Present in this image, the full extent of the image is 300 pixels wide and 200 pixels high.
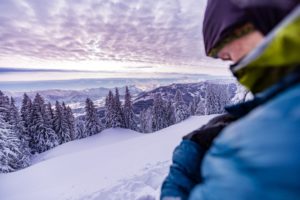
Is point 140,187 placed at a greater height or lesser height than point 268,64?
lesser

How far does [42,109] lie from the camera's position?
41969 mm

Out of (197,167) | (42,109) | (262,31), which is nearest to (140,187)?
(197,167)

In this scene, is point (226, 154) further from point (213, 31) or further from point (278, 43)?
point (213, 31)

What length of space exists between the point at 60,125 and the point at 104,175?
37.1 metres

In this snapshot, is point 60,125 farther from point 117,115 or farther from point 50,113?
point 117,115

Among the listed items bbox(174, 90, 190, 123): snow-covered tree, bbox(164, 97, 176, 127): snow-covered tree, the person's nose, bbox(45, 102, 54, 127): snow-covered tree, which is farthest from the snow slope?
bbox(174, 90, 190, 123): snow-covered tree

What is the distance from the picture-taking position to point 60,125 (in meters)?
44.0

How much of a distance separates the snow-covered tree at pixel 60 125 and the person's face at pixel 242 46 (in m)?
44.8

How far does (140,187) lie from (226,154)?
5261 mm

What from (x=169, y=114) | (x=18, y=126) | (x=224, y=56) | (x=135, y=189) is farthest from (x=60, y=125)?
(x=224, y=56)

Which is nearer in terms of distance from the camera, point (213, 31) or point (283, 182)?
point (283, 182)

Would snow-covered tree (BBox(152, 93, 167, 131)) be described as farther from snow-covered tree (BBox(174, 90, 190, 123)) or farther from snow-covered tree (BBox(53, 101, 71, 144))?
snow-covered tree (BBox(53, 101, 71, 144))

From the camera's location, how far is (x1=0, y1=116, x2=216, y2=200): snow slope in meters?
6.14

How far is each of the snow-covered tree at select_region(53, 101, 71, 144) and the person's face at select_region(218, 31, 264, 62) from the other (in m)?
44.8
